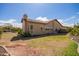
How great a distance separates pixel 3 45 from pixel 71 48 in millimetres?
807

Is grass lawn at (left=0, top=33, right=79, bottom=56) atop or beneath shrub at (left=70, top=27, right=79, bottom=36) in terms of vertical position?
beneath

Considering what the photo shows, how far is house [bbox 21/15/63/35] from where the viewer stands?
495 centimetres

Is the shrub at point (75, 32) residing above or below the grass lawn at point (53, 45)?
above

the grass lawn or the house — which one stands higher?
the house

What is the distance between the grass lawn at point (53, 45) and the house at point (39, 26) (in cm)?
9

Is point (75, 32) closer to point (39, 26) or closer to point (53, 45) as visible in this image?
point (53, 45)

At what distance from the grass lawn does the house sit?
87 mm

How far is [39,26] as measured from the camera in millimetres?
4965

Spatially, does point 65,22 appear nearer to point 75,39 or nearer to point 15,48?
point 75,39

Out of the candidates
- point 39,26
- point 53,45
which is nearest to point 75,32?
point 53,45

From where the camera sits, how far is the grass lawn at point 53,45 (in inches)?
193

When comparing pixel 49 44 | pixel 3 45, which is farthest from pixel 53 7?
pixel 3 45

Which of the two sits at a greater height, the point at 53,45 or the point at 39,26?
the point at 39,26

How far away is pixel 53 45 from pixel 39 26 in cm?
28
